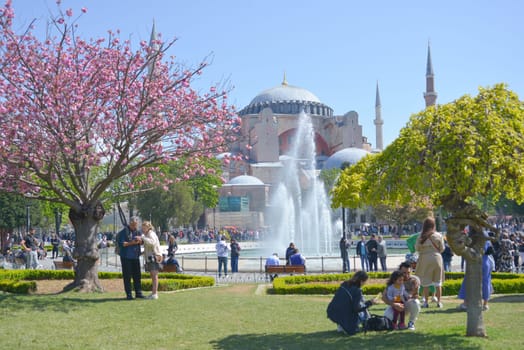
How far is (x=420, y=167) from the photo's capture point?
5.72m

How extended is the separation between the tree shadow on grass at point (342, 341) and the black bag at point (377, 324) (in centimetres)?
9

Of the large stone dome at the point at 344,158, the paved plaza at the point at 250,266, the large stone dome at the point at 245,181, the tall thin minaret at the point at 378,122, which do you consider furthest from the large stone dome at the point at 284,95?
the paved plaza at the point at 250,266

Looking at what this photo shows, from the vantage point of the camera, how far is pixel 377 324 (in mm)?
6434

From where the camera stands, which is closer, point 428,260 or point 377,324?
point 377,324

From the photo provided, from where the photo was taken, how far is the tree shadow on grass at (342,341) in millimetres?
5656

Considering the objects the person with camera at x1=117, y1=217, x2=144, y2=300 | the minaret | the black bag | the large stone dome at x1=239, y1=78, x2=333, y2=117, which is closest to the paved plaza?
the person with camera at x1=117, y1=217, x2=144, y2=300

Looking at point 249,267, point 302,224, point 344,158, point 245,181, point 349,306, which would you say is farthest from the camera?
point 344,158

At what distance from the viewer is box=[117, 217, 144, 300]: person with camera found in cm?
901

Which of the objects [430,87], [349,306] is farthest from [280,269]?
[430,87]

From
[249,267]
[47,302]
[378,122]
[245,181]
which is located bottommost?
[249,267]

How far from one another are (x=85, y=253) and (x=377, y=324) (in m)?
6.09

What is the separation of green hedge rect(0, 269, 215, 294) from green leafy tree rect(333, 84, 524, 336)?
6.36 m

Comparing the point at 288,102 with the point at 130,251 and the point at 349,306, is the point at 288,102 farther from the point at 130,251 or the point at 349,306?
the point at 349,306

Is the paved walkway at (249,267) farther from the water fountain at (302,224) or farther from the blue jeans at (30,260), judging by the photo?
the water fountain at (302,224)
